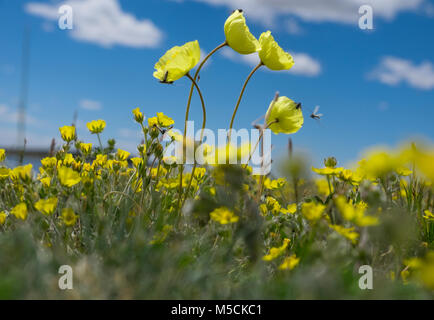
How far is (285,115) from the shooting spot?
5.94 feet

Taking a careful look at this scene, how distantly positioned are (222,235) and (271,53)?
0.81m

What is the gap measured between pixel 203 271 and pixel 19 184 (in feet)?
4.14

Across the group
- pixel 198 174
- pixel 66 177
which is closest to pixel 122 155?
pixel 198 174

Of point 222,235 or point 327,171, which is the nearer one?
point 222,235

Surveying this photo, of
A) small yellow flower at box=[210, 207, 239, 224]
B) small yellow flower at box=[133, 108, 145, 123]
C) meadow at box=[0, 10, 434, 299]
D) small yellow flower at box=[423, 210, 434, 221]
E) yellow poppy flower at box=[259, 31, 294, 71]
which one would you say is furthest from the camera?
small yellow flower at box=[133, 108, 145, 123]

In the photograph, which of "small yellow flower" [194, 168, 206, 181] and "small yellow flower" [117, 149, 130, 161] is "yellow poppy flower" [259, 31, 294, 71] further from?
"small yellow flower" [117, 149, 130, 161]

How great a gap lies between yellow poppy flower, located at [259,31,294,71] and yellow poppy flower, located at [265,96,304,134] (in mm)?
155

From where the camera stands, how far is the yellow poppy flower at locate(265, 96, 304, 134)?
5.91 feet

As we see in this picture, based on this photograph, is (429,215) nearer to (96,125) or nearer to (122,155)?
(122,155)

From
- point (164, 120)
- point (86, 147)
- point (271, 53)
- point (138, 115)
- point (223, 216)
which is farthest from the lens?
point (86, 147)

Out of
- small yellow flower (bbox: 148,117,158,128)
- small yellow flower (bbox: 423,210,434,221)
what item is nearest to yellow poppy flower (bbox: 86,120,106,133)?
small yellow flower (bbox: 148,117,158,128)

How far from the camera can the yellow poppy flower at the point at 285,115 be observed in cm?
180

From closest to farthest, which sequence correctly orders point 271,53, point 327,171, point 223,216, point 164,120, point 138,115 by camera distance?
point 223,216 < point 327,171 < point 271,53 < point 164,120 < point 138,115
